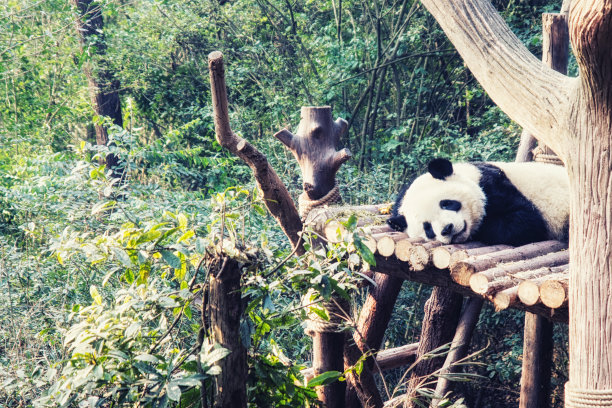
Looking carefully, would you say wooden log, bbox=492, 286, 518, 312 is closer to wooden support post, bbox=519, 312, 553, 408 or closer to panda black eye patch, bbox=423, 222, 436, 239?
panda black eye patch, bbox=423, 222, 436, 239

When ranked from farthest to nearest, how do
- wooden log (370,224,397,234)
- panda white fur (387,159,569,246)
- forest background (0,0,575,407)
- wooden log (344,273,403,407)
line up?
forest background (0,0,575,407), wooden log (344,273,403,407), wooden log (370,224,397,234), panda white fur (387,159,569,246)

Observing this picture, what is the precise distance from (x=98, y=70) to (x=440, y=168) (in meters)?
5.02

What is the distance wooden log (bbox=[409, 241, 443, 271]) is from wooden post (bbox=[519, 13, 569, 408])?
1.27 m

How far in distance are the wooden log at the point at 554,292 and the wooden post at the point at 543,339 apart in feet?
4.91

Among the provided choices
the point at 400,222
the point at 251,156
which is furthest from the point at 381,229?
the point at 251,156

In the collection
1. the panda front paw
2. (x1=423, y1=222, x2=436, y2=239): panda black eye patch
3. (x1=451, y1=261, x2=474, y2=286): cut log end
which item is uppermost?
the panda front paw

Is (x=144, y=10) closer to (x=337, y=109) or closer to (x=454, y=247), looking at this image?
(x=337, y=109)

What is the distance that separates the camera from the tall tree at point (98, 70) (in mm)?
Result: 6418

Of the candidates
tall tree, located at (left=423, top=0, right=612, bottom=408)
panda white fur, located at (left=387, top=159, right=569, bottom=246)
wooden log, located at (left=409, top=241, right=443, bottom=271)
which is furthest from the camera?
panda white fur, located at (left=387, top=159, right=569, bottom=246)

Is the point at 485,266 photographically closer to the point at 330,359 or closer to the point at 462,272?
the point at 462,272

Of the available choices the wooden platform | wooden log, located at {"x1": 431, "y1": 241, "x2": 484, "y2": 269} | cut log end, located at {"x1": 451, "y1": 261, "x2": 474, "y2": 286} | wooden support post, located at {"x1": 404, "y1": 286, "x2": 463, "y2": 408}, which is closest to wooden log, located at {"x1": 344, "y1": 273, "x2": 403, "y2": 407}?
wooden support post, located at {"x1": 404, "y1": 286, "x2": 463, "y2": 408}

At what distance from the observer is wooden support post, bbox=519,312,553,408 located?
326 centimetres

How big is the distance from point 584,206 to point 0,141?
5705 millimetres

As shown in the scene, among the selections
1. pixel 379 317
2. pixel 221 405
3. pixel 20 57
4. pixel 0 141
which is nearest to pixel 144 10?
pixel 20 57
